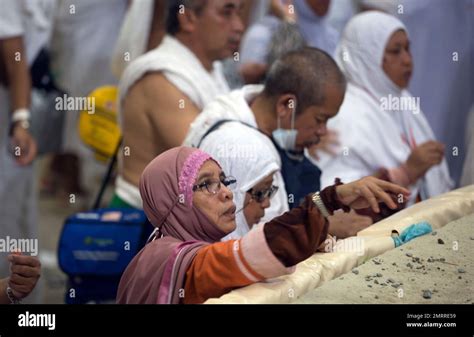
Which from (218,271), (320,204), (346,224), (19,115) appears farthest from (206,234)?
(19,115)

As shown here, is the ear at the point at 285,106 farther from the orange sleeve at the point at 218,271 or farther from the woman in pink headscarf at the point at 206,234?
the orange sleeve at the point at 218,271

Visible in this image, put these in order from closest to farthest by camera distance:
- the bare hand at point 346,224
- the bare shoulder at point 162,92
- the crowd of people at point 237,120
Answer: the crowd of people at point 237,120
the bare hand at point 346,224
the bare shoulder at point 162,92

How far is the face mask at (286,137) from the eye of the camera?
15.6 ft

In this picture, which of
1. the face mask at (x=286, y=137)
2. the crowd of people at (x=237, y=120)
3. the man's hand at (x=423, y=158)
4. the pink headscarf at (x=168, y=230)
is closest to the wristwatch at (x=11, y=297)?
the crowd of people at (x=237, y=120)

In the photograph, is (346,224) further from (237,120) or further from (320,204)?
(320,204)

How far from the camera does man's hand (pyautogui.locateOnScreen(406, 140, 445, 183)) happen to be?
5535 mm

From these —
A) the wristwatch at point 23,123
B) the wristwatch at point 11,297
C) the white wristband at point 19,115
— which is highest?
the white wristband at point 19,115

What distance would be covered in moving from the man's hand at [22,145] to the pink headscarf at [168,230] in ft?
6.91

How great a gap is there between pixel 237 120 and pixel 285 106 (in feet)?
0.62

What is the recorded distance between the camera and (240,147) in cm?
453

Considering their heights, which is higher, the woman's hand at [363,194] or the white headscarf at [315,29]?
the white headscarf at [315,29]

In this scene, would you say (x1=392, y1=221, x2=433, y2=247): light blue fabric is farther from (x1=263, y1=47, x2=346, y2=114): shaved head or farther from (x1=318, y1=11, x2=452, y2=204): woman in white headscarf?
(x1=318, y1=11, x2=452, y2=204): woman in white headscarf
